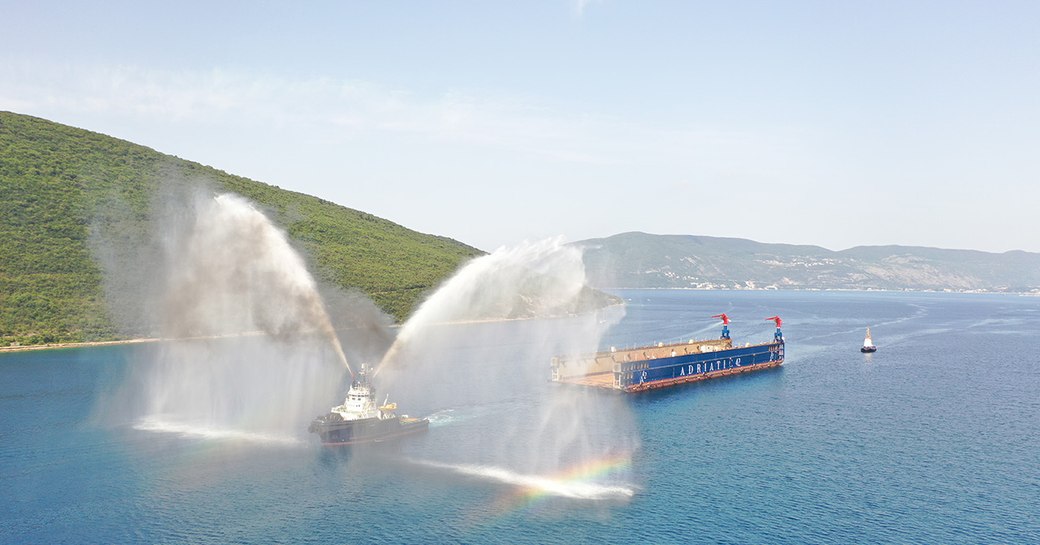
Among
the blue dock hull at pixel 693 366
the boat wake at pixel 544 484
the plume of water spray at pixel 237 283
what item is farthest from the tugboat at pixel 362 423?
the blue dock hull at pixel 693 366

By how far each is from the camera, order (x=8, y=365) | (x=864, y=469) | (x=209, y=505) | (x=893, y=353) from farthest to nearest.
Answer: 1. (x=893, y=353)
2. (x=8, y=365)
3. (x=864, y=469)
4. (x=209, y=505)

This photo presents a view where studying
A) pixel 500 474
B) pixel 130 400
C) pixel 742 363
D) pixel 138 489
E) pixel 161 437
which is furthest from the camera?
pixel 742 363

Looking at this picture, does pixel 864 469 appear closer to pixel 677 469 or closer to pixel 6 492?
pixel 677 469

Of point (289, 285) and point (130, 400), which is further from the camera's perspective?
point (289, 285)

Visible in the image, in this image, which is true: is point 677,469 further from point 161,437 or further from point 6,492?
point 6,492

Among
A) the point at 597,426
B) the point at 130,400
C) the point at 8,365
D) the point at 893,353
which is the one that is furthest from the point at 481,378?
the point at 893,353

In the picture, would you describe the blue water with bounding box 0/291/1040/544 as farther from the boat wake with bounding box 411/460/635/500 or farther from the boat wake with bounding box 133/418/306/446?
the boat wake with bounding box 133/418/306/446

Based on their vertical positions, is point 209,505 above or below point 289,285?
below
